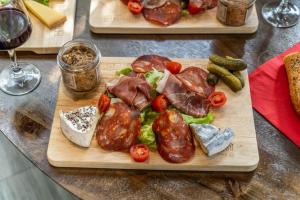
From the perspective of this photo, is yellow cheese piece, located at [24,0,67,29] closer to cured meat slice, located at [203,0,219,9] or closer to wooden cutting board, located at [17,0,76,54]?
wooden cutting board, located at [17,0,76,54]

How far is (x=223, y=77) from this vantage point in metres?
1.66

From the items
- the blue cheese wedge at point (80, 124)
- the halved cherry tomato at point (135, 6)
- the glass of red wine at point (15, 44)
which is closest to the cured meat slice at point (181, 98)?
the blue cheese wedge at point (80, 124)

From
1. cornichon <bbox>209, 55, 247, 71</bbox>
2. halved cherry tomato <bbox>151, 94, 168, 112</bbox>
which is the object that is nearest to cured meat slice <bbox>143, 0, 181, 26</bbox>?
cornichon <bbox>209, 55, 247, 71</bbox>

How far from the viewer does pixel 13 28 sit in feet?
5.24

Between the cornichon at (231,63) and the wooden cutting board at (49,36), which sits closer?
the cornichon at (231,63)

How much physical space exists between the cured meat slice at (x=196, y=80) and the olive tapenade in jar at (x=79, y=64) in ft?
0.91

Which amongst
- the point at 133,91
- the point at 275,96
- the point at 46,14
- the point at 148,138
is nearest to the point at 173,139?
the point at 148,138

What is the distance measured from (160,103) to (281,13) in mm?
675

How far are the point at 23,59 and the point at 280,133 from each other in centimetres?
92

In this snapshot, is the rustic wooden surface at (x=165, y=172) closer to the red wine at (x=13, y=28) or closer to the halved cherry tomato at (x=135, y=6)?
the halved cherry tomato at (x=135, y=6)

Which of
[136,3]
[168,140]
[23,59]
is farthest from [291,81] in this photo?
[23,59]

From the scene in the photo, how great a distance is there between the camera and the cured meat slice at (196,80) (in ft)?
5.36

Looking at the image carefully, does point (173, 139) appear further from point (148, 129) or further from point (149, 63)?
point (149, 63)

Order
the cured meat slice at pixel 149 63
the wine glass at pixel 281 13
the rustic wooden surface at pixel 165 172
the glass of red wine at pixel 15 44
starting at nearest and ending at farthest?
the rustic wooden surface at pixel 165 172 < the glass of red wine at pixel 15 44 < the cured meat slice at pixel 149 63 < the wine glass at pixel 281 13
